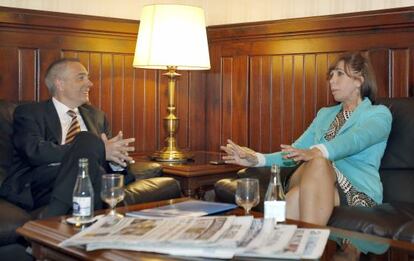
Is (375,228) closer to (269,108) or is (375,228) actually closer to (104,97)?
(269,108)

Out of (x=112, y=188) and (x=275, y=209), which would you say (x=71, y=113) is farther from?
(x=275, y=209)

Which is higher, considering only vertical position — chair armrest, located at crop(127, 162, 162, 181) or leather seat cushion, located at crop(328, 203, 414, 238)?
chair armrest, located at crop(127, 162, 162, 181)

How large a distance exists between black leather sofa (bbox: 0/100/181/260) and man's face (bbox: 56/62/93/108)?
0.24m

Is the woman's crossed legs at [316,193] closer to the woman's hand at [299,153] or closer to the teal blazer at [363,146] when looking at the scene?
the woman's hand at [299,153]

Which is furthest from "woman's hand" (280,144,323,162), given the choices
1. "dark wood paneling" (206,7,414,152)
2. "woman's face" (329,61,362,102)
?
"dark wood paneling" (206,7,414,152)

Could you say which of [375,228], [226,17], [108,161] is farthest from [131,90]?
[375,228]

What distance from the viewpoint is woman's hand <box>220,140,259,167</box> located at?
2715mm

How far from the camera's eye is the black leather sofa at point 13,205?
92.0 inches

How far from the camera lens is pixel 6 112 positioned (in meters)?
2.92

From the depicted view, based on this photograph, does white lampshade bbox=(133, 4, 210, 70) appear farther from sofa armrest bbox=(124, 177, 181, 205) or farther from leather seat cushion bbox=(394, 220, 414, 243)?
leather seat cushion bbox=(394, 220, 414, 243)

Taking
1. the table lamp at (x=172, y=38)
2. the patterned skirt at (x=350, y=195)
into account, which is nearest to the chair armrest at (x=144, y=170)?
the table lamp at (x=172, y=38)

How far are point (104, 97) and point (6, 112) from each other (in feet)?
2.75

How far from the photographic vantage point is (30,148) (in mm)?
2740

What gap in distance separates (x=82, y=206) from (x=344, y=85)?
144 centimetres
